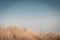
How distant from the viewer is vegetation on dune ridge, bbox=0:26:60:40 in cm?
202

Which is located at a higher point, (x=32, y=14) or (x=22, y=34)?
(x=32, y=14)

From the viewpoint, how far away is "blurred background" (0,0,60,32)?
2121mm

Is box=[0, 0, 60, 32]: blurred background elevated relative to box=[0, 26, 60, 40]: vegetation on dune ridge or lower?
elevated

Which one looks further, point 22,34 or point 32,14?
point 32,14

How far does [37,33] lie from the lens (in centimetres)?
212

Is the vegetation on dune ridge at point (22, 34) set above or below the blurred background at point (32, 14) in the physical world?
below

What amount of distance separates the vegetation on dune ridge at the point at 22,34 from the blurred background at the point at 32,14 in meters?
0.07

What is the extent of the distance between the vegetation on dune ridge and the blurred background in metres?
0.07

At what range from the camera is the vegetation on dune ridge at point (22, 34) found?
2.02 m

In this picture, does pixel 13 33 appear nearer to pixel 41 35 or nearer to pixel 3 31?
pixel 3 31

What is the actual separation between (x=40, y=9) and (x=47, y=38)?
52cm

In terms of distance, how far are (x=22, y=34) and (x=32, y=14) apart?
1.28ft

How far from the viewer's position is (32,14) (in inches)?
85.3

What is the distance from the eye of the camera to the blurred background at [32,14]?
2121mm
